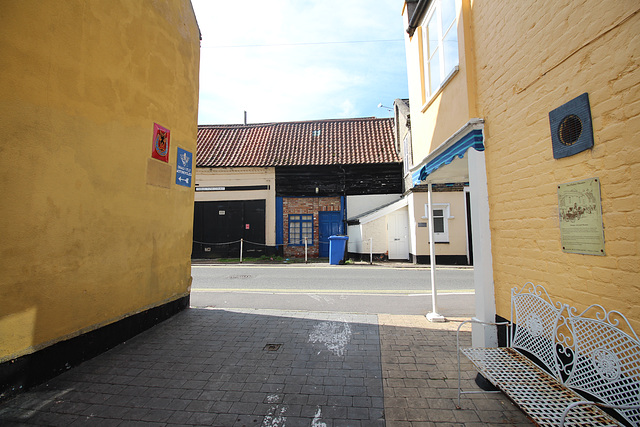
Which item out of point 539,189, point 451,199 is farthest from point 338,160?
point 539,189

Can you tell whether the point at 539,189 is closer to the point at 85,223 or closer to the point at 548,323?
the point at 548,323

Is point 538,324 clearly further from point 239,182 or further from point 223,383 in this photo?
point 239,182

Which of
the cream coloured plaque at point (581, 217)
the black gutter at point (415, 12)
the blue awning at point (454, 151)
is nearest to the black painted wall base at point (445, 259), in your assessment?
the blue awning at point (454, 151)

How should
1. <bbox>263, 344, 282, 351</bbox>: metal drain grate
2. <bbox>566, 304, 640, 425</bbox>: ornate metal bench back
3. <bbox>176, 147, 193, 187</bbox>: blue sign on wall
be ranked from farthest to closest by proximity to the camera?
<bbox>176, 147, 193, 187</bbox>: blue sign on wall
<bbox>263, 344, 282, 351</bbox>: metal drain grate
<bbox>566, 304, 640, 425</bbox>: ornate metal bench back

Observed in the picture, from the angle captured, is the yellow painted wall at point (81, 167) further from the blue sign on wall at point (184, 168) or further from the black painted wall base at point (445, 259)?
the black painted wall base at point (445, 259)

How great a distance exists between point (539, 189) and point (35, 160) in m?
5.12

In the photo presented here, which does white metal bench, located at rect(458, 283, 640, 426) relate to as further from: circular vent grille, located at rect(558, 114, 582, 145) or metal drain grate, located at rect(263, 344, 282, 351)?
metal drain grate, located at rect(263, 344, 282, 351)

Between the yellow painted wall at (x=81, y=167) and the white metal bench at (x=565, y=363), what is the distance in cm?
449

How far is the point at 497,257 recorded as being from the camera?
341 centimetres

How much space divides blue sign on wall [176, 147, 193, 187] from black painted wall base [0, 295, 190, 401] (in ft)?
7.73

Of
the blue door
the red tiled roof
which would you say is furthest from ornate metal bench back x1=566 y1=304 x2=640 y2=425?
the red tiled roof

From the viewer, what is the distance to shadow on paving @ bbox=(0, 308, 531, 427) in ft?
8.64

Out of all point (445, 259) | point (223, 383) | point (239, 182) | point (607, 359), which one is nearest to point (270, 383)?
point (223, 383)

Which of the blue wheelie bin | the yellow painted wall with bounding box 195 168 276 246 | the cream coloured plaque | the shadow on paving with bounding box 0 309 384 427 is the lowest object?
the shadow on paving with bounding box 0 309 384 427
